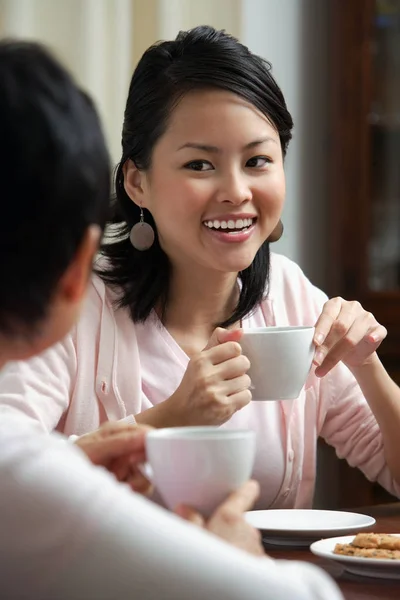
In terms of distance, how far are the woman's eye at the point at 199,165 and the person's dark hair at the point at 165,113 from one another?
0.09 meters

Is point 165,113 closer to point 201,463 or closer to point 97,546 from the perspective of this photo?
point 201,463

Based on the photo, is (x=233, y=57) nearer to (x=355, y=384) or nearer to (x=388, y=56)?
(x=355, y=384)

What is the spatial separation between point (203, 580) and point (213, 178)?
1.12m

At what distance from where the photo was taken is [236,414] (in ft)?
5.98

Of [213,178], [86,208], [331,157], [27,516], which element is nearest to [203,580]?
[27,516]

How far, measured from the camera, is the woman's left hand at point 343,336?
1.64 m

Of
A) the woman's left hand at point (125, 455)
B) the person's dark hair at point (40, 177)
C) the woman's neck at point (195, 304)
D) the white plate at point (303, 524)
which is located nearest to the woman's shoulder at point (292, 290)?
the woman's neck at point (195, 304)

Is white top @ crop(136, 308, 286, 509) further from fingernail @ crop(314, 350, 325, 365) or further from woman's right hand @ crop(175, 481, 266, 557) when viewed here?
woman's right hand @ crop(175, 481, 266, 557)

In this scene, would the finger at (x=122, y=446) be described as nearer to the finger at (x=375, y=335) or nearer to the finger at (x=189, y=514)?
the finger at (x=189, y=514)

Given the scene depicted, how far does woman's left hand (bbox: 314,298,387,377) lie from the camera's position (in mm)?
1641

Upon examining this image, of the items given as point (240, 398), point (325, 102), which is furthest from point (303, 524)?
point (325, 102)

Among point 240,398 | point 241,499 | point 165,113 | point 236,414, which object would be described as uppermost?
point 165,113

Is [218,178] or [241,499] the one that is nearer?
[241,499]

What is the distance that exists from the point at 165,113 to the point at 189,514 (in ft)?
3.43
